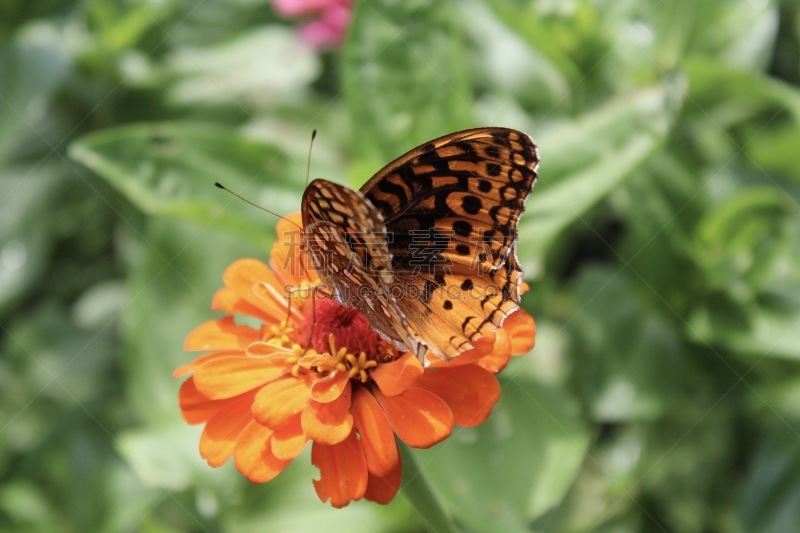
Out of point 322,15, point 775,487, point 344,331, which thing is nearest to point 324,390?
point 344,331

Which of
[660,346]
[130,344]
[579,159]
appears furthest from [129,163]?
[660,346]

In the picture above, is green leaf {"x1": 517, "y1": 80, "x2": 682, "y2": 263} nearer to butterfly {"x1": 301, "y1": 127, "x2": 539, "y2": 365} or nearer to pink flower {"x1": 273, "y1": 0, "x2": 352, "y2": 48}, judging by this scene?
butterfly {"x1": 301, "y1": 127, "x2": 539, "y2": 365}

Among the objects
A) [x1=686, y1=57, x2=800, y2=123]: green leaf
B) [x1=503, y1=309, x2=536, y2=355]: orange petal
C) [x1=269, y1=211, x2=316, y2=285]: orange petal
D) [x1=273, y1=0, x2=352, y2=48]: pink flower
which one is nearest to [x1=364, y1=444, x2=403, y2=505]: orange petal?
[x1=503, y1=309, x2=536, y2=355]: orange petal

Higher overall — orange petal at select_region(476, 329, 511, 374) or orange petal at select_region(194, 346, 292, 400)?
orange petal at select_region(476, 329, 511, 374)

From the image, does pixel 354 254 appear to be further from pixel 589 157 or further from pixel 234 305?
pixel 589 157

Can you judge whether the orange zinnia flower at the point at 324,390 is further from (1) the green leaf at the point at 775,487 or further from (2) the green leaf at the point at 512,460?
(1) the green leaf at the point at 775,487
